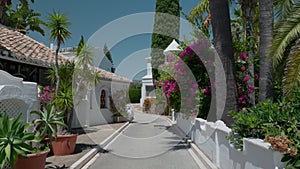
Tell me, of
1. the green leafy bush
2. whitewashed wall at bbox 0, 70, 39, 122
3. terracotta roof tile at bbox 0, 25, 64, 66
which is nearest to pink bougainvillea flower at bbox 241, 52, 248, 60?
the green leafy bush

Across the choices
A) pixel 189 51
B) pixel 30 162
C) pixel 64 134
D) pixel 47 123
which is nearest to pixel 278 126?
pixel 30 162

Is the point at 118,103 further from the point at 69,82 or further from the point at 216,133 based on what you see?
the point at 216,133

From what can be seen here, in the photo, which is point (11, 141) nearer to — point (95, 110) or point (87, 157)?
point (87, 157)

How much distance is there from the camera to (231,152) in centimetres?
540

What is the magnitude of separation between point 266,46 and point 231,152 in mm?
3017

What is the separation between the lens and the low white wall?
11.6ft

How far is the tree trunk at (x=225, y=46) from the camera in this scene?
24.1 feet

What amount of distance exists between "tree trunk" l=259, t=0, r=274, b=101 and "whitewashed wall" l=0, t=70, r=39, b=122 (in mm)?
6420

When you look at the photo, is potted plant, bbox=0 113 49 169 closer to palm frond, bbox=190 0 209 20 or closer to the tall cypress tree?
palm frond, bbox=190 0 209 20

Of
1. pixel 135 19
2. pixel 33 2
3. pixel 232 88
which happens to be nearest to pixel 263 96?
pixel 232 88

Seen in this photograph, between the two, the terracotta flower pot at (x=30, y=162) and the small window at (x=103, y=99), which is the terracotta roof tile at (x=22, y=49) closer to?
the terracotta flower pot at (x=30, y=162)

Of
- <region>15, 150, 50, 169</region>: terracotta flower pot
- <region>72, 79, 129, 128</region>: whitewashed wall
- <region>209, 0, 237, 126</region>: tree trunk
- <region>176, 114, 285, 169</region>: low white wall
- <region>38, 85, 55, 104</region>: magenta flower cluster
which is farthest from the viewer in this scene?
<region>72, 79, 129, 128</region>: whitewashed wall

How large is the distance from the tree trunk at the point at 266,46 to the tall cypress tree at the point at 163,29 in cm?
2306

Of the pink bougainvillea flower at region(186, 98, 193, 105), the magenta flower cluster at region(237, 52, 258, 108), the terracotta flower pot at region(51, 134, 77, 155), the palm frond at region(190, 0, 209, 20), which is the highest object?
the palm frond at region(190, 0, 209, 20)
